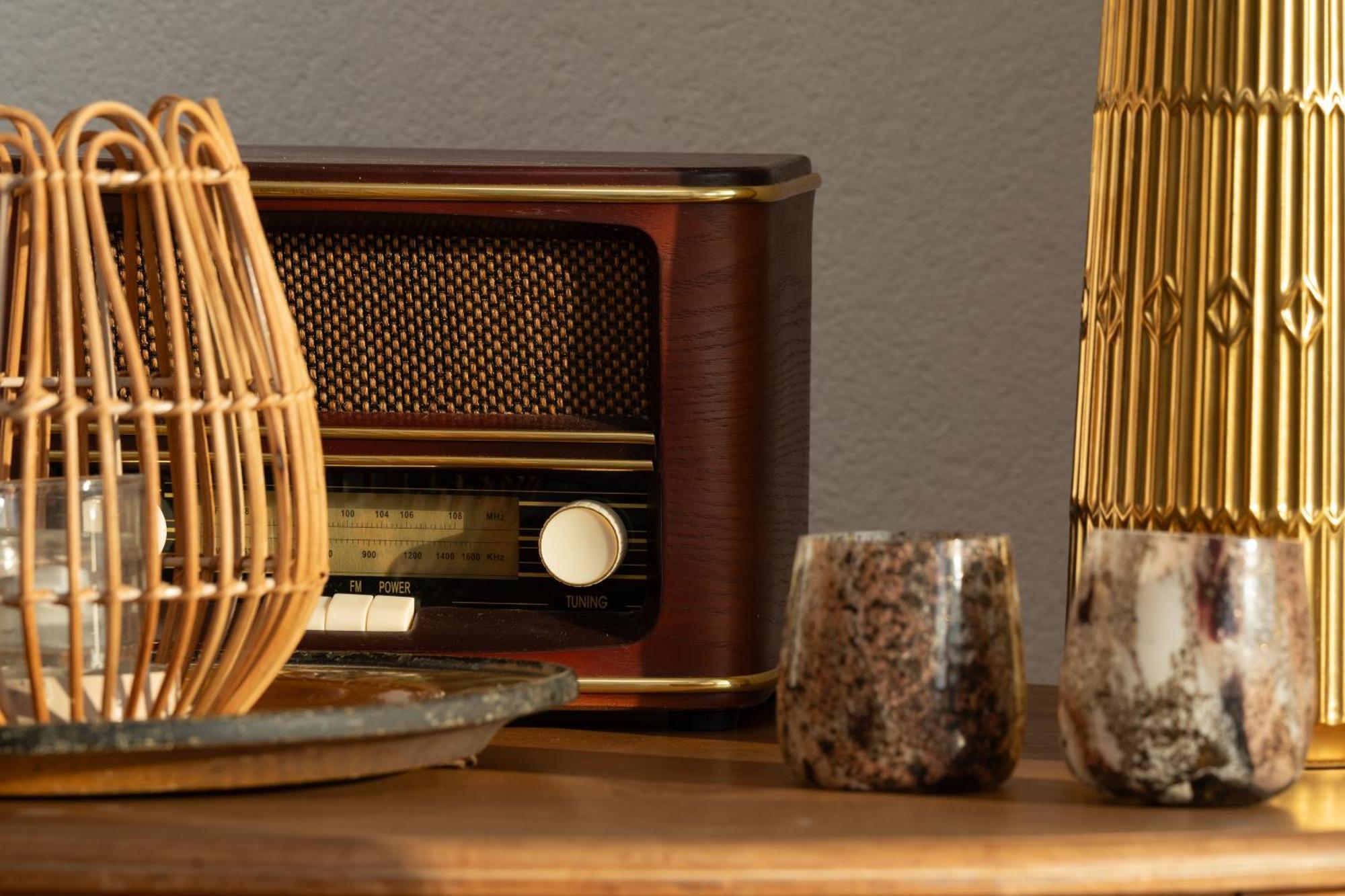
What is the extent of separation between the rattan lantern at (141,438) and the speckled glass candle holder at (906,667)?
21 centimetres

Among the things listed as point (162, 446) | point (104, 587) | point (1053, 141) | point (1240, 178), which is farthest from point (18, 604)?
point (1053, 141)

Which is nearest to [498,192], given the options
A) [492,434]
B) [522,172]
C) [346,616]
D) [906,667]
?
[522,172]

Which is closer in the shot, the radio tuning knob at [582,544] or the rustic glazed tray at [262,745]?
the rustic glazed tray at [262,745]

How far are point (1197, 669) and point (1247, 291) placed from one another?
0.64 ft

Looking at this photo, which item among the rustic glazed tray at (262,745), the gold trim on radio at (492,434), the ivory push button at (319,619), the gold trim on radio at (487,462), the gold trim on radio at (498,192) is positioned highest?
the gold trim on radio at (498,192)

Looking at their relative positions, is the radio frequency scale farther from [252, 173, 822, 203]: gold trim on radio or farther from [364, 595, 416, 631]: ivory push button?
[252, 173, 822, 203]: gold trim on radio

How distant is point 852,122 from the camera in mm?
1138

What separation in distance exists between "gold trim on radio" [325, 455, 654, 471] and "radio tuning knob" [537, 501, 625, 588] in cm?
2

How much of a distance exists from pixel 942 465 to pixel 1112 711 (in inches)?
21.8

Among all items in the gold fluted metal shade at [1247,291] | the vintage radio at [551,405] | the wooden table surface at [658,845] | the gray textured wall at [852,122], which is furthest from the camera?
the gray textured wall at [852,122]

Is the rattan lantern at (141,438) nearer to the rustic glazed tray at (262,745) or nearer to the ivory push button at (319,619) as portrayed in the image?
the rustic glazed tray at (262,745)

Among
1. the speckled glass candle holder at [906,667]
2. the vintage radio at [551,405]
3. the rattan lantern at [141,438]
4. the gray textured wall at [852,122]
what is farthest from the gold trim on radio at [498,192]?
the gray textured wall at [852,122]

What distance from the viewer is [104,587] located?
2.00ft

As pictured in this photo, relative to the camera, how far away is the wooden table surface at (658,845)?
52cm
